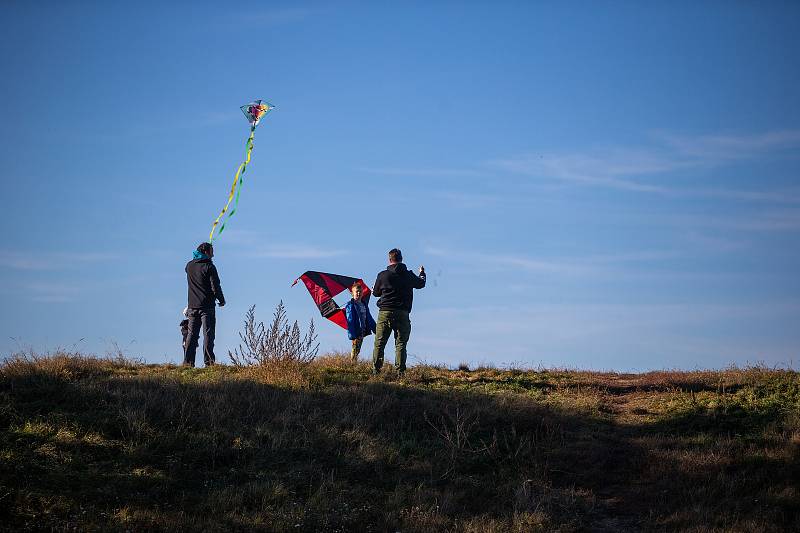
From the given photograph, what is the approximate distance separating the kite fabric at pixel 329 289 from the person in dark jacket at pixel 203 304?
239cm

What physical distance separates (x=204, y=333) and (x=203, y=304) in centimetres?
59

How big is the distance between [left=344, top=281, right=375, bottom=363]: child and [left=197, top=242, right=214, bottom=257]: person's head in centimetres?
309

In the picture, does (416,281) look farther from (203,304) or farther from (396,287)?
(203,304)

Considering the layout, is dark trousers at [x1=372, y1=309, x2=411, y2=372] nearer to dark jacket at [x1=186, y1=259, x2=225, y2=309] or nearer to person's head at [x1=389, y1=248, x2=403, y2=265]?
person's head at [x1=389, y1=248, x2=403, y2=265]

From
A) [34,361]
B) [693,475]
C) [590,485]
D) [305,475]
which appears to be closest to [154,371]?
[34,361]

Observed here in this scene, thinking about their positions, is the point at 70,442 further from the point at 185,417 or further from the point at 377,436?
the point at 377,436

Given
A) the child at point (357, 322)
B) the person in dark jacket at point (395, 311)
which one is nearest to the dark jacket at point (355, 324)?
the child at point (357, 322)

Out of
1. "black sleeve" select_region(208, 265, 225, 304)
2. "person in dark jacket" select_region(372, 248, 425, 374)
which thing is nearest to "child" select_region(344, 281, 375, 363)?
"person in dark jacket" select_region(372, 248, 425, 374)

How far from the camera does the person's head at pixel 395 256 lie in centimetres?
1464

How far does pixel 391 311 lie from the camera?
46.7 feet

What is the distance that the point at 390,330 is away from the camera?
14.4 m

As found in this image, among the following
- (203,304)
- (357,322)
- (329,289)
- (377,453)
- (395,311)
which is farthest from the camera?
(329,289)

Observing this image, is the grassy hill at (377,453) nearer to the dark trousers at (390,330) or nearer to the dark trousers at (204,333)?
the dark trousers at (390,330)

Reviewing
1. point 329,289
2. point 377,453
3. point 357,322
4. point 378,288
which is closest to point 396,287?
point 378,288
